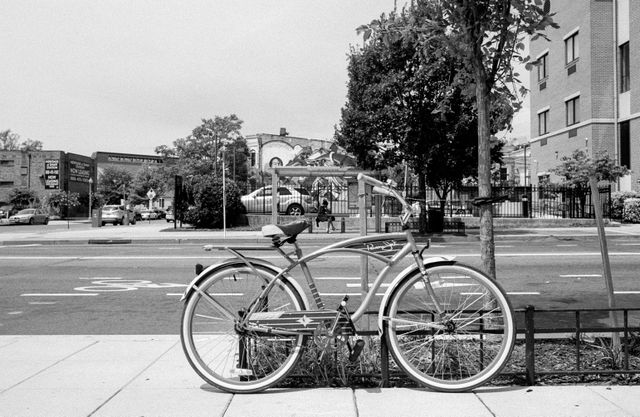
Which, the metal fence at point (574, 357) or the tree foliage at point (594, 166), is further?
the tree foliage at point (594, 166)

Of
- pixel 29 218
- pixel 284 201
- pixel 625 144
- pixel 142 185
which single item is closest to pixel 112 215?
pixel 29 218

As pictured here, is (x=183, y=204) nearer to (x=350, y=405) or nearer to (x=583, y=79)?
(x=583, y=79)

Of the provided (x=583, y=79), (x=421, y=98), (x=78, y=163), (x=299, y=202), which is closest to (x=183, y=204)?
(x=299, y=202)

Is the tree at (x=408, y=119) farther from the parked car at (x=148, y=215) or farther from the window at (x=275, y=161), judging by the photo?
the window at (x=275, y=161)

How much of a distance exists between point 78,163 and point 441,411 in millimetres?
83940

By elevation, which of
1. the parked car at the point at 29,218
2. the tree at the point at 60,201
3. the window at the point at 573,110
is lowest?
the parked car at the point at 29,218

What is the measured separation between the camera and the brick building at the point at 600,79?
99.5 feet

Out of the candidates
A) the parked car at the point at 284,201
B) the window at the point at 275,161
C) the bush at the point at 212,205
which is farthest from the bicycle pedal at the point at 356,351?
the window at the point at 275,161

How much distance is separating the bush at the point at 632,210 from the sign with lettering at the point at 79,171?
6956 cm

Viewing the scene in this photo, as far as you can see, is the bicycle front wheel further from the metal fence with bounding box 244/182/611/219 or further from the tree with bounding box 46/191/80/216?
the tree with bounding box 46/191/80/216

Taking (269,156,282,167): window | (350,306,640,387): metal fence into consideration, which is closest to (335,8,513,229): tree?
(350,306,640,387): metal fence

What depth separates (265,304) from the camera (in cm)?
406

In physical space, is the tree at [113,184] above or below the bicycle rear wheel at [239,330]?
above

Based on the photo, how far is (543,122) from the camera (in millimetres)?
40562
